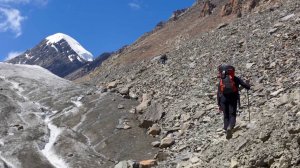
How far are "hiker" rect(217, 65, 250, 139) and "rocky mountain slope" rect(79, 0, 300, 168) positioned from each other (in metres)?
0.53

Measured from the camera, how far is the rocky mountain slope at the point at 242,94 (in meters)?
16.0

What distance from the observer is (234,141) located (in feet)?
59.3

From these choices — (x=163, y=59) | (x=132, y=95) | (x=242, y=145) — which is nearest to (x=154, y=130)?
(x=132, y=95)

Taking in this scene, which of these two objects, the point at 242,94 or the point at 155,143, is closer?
the point at 155,143

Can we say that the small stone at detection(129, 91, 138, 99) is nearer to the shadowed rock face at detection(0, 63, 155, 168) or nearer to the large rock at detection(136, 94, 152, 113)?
the shadowed rock face at detection(0, 63, 155, 168)

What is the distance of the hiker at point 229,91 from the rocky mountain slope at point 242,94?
20.7 inches

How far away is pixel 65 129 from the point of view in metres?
35.1

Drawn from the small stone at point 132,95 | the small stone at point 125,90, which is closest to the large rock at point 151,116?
the small stone at point 132,95

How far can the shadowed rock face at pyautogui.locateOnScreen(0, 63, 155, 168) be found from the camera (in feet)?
95.1

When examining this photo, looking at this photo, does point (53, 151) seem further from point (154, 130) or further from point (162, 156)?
point (162, 156)

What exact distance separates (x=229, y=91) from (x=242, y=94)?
996cm

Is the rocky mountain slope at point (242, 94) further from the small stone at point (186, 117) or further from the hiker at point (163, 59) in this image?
the hiker at point (163, 59)

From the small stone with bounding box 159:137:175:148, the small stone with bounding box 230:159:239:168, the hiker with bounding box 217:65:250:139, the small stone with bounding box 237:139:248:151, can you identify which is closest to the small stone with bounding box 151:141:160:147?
the small stone with bounding box 159:137:175:148

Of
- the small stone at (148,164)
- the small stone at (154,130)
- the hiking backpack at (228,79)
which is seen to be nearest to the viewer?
the hiking backpack at (228,79)
